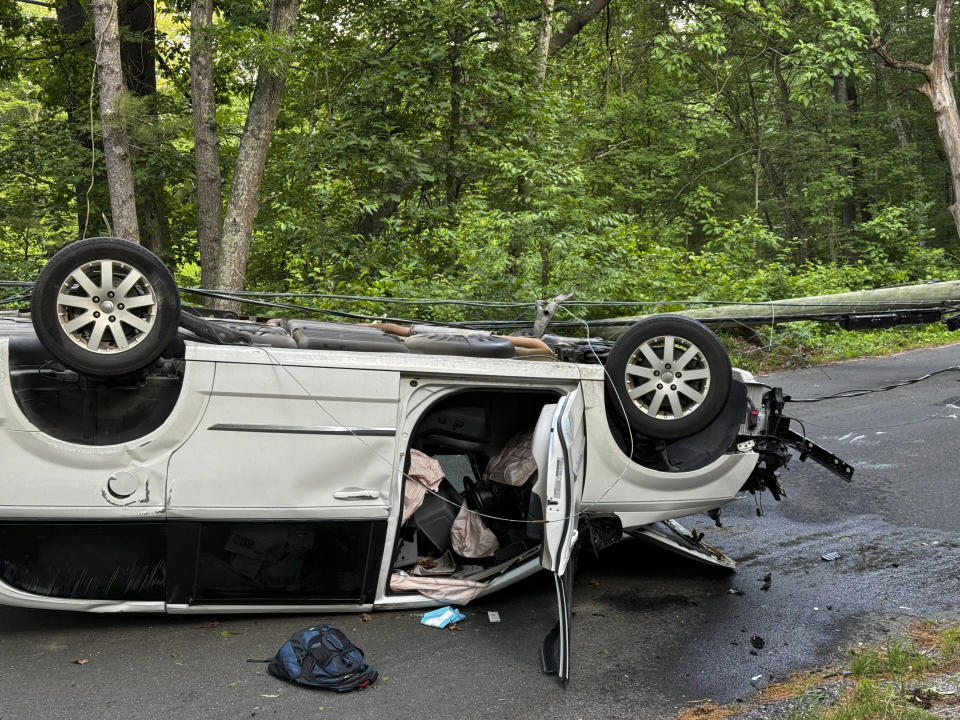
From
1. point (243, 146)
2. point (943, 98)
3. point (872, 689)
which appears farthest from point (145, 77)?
point (943, 98)

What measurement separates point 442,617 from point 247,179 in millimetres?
9088

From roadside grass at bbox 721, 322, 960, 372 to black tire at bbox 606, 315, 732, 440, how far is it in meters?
8.12

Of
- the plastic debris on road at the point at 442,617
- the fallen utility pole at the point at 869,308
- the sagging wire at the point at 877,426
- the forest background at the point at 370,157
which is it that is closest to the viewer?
the plastic debris on road at the point at 442,617

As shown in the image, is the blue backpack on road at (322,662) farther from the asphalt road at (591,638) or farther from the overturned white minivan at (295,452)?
the overturned white minivan at (295,452)

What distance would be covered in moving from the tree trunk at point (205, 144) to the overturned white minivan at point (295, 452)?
298 inches

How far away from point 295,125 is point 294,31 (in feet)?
10.7

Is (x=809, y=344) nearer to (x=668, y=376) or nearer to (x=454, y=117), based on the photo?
(x=454, y=117)

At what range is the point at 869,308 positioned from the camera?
9.03 meters

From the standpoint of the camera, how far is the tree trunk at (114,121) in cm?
1095

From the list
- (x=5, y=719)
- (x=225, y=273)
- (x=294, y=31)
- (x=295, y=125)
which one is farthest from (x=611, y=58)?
(x=5, y=719)

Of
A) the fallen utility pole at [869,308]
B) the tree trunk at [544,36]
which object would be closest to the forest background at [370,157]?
the tree trunk at [544,36]

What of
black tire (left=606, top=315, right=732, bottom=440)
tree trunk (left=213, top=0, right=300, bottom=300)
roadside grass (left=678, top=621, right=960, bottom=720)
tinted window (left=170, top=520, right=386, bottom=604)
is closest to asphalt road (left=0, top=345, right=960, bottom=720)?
roadside grass (left=678, top=621, right=960, bottom=720)

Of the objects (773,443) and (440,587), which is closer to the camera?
(440,587)

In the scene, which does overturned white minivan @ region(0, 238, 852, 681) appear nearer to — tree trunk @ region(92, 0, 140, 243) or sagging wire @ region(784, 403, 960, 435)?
sagging wire @ region(784, 403, 960, 435)
